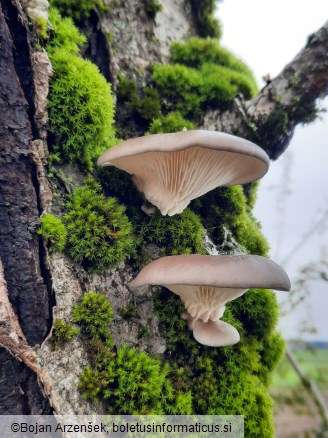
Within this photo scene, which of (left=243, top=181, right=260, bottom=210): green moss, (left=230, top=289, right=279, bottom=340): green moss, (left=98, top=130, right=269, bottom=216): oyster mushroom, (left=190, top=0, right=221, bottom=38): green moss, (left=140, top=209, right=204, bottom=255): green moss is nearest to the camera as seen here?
(left=98, top=130, right=269, bottom=216): oyster mushroom

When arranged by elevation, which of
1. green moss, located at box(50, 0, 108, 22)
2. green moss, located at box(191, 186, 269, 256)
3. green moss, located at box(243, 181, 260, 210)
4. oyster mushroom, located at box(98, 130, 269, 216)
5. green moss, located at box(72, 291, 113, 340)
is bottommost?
green moss, located at box(72, 291, 113, 340)

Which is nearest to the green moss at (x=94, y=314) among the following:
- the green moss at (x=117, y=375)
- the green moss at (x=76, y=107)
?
the green moss at (x=117, y=375)

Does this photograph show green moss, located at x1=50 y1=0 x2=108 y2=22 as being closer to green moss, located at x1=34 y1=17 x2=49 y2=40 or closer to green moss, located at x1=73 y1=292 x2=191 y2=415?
green moss, located at x1=34 y1=17 x2=49 y2=40

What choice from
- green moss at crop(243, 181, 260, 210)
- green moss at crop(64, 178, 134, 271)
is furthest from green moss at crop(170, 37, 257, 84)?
green moss at crop(64, 178, 134, 271)

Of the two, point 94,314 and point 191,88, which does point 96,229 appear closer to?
point 94,314

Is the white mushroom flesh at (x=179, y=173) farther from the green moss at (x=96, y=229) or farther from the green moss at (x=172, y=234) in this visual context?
the green moss at (x=96, y=229)

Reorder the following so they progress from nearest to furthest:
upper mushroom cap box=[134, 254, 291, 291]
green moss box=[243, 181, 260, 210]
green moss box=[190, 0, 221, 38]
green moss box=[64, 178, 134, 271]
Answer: upper mushroom cap box=[134, 254, 291, 291], green moss box=[64, 178, 134, 271], green moss box=[243, 181, 260, 210], green moss box=[190, 0, 221, 38]

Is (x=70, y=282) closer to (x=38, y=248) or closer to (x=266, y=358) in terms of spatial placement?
(x=38, y=248)
